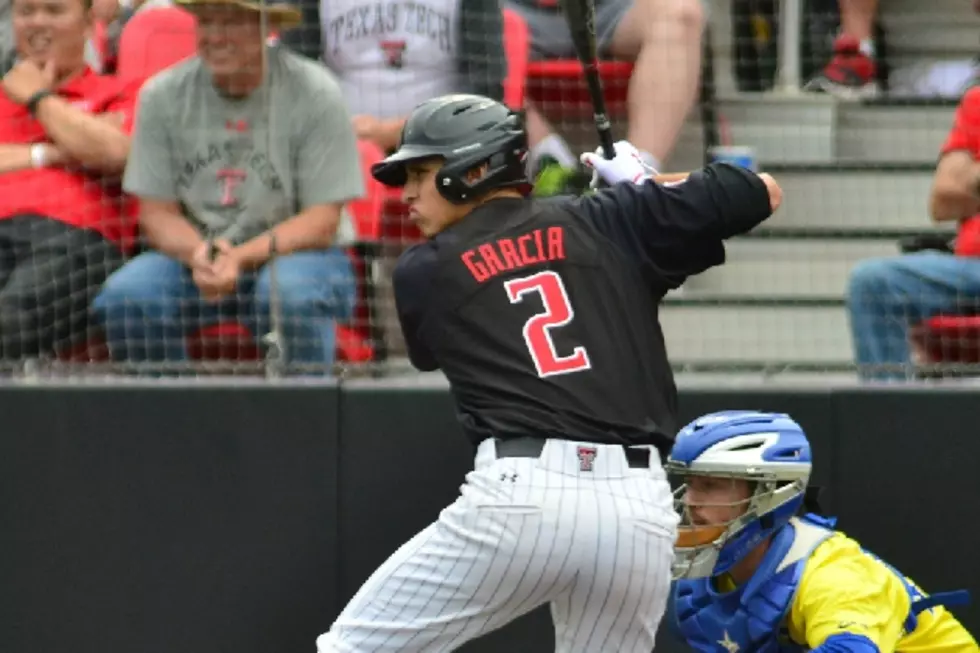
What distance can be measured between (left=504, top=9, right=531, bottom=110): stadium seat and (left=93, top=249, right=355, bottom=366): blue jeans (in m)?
0.91

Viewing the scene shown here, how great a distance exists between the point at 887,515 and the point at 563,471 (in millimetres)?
1835

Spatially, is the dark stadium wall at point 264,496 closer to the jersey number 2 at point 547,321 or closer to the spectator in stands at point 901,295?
the spectator in stands at point 901,295

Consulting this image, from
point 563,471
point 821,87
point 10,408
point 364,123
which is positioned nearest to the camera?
point 563,471

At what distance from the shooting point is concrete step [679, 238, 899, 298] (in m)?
6.10

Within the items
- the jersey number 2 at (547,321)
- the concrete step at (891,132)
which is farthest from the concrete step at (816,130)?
the jersey number 2 at (547,321)

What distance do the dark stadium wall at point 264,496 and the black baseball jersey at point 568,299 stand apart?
4.09 ft

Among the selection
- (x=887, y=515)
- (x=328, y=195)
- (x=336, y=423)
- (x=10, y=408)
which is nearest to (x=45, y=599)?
Result: (x=10, y=408)

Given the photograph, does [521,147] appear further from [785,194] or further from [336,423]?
[785,194]

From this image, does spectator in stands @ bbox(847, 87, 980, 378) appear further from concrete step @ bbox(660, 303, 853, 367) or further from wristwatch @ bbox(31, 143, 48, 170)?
wristwatch @ bbox(31, 143, 48, 170)

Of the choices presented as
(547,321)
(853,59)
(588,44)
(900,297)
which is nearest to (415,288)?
(547,321)

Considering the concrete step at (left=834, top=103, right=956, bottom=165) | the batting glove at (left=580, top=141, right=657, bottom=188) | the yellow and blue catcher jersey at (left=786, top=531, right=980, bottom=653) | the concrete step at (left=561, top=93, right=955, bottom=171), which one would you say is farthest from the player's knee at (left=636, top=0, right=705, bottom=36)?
the yellow and blue catcher jersey at (left=786, top=531, right=980, bottom=653)

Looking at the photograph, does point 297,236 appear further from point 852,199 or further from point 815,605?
point 815,605

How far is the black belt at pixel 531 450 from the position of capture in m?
4.16

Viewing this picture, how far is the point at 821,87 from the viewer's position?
23.4 feet
